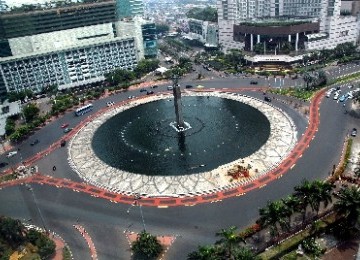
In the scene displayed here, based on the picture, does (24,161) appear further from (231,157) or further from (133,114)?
(231,157)

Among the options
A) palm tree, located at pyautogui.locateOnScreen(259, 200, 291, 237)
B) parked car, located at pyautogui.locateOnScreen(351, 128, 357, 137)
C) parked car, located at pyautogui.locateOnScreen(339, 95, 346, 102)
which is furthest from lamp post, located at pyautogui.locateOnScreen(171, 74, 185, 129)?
parked car, located at pyautogui.locateOnScreen(339, 95, 346, 102)

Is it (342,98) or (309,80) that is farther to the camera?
(309,80)

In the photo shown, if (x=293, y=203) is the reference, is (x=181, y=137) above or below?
below

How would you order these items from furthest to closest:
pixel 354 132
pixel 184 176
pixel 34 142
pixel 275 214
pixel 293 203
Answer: pixel 34 142 < pixel 354 132 < pixel 184 176 < pixel 293 203 < pixel 275 214

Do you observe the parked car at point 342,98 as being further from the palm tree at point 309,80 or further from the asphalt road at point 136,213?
the asphalt road at point 136,213

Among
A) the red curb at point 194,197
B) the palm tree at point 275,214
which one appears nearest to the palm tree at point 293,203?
the palm tree at point 275,214

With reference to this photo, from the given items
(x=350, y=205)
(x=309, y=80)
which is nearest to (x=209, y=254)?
(x=350, y=205)

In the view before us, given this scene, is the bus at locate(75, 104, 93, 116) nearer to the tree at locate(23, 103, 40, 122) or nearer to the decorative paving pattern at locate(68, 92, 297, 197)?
the tree at locate(23, 103, 40, 122)

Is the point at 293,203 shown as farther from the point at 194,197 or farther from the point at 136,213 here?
the point at 136,213
